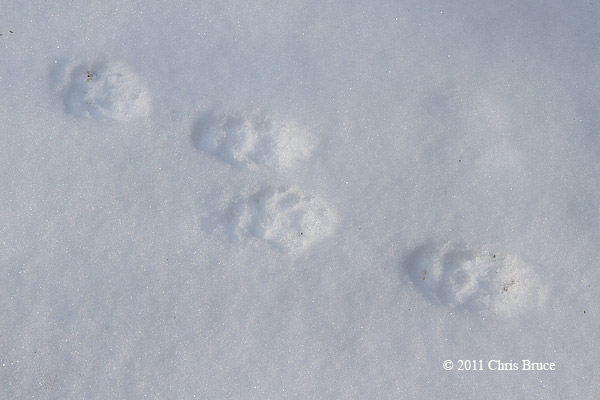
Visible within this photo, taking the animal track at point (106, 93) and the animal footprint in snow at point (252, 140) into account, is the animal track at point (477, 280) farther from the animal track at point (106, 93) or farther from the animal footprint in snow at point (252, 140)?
the animal track at point (106, 93)

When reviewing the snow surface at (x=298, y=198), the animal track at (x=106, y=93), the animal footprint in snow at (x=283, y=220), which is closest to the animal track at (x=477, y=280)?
the snow surface at (x=298, y=198)

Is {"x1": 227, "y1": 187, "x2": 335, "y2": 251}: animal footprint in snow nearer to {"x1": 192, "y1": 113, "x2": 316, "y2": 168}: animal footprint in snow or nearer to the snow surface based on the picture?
the snow surface

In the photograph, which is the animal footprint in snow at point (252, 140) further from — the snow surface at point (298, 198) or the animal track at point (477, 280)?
the animal track at point (477, 280)

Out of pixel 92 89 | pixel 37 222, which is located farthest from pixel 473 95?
pixel 37 222

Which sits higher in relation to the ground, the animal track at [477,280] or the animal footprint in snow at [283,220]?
the animal track at [477,280]

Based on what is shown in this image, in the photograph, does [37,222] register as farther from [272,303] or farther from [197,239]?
[272,303]

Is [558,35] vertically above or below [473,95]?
above

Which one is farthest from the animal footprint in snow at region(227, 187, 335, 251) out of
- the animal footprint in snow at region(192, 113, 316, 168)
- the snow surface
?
the animal footprint in snow at region(192, 113, 316, 168)
